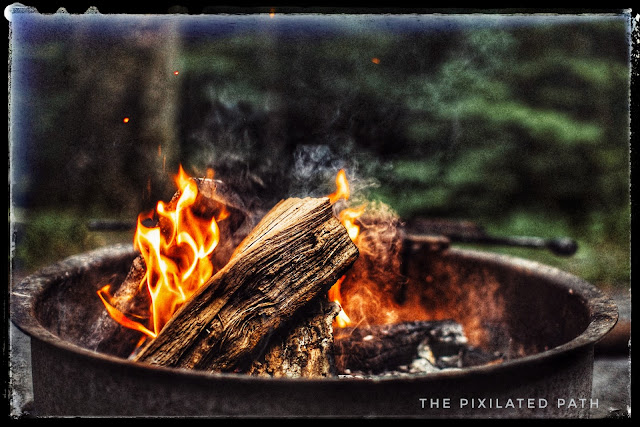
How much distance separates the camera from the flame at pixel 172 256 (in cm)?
179

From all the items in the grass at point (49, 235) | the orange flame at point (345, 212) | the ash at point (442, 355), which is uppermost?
the orange flame at point (345, 212)

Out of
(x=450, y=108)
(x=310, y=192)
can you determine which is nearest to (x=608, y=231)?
(x=450, y=108)

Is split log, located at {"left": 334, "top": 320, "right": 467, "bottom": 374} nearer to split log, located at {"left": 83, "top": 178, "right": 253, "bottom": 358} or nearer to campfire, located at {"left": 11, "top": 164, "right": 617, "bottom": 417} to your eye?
campfire, located at {"left": 11, "top": 164, "right": 617, "bottom": 417}

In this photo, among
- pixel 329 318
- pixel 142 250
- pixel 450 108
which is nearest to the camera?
pixel 329 318

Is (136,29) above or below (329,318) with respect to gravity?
above

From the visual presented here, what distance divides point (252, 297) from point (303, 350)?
0.21 metres

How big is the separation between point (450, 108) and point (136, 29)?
2220 mm

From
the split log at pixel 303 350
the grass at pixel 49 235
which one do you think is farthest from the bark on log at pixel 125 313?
the grass at pixel 49 235

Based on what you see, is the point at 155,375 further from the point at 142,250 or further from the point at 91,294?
the point at 91,294

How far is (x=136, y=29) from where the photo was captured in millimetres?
2678

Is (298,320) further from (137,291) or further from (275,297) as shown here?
(137,291)

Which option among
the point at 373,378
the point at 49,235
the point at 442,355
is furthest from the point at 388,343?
the point at 49,235

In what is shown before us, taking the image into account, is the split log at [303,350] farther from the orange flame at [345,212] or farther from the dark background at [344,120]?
the dark background at [344,120]

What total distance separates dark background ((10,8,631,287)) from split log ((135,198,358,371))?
601 mm
